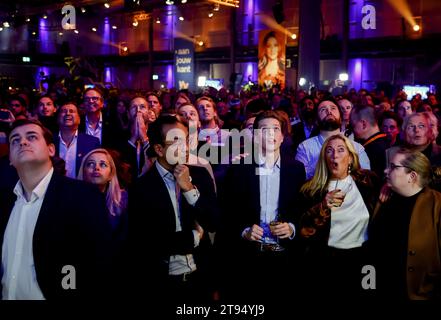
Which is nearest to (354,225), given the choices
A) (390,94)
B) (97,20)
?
(390,94)

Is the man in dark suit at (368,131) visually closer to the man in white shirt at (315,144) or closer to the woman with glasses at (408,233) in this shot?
the man in white shirt at (315,144)

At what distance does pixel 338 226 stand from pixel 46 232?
164 centimetres

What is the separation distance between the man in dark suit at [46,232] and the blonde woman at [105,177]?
89 centimetres

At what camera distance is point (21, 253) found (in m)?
2.03

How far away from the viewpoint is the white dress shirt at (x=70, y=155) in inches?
166

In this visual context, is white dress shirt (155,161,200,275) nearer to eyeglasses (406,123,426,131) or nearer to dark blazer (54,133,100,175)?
dark blazer (54,133,100,175)

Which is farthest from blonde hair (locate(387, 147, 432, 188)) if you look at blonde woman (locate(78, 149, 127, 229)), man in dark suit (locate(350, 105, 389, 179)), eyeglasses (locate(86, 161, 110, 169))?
eyeglasses (locate(86, 161, 110, 169))

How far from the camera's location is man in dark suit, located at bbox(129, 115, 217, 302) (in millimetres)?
2512

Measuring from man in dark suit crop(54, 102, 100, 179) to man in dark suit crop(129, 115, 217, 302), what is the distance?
1767 millimetres

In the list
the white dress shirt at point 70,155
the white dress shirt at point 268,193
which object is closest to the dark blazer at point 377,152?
the white dress shirt at point 268,193

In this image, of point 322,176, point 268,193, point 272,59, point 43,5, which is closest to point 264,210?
point 268,193

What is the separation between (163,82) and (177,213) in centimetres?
2536

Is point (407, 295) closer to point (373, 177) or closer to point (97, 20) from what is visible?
point (373, 177)

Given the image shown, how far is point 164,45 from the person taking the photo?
27656 millimetres
